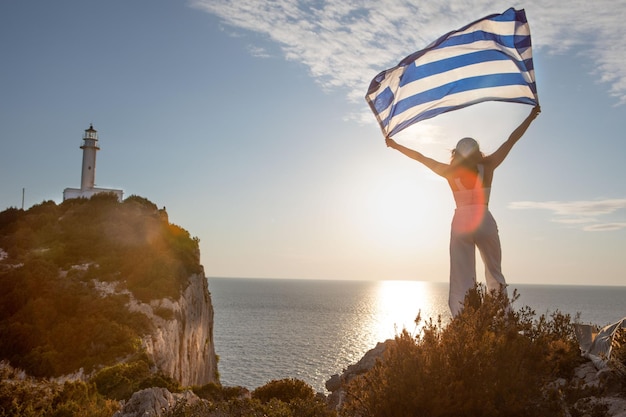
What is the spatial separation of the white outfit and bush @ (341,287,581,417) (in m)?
1.93

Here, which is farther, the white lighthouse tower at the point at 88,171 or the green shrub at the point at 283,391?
the white lighthouse tower at the point at 88,171

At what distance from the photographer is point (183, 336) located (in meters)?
30.0

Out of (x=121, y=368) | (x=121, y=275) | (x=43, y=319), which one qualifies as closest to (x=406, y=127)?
(x=121, y=368)

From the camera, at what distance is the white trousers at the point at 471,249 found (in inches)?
310

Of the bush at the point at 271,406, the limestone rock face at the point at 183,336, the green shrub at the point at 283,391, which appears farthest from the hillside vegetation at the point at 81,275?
the bush at the point at 271,406

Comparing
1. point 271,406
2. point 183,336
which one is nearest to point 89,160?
point 183,336

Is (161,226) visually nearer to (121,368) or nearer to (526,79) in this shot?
(121,368)

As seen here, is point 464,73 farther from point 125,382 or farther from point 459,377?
point 125,382

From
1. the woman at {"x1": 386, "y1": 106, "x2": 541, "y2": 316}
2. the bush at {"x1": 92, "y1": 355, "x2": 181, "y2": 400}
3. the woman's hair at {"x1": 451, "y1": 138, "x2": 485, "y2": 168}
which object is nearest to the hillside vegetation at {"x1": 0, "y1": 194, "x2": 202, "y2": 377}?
the bush at {"x1": 92, "y1": 355, "x2": 181, "y2": 400}

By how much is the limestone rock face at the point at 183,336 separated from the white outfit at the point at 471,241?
19355 millimetres

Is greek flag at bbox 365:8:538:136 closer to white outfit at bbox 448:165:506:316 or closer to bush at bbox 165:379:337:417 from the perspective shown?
white outfit at bbox 448:165:506:316

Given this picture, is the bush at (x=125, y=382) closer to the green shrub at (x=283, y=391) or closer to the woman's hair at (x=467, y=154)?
the green shrub at (x=283, y=391)

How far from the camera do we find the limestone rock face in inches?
1016

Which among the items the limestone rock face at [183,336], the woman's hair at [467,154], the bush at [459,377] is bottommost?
the limestone rock face at [183,336]
